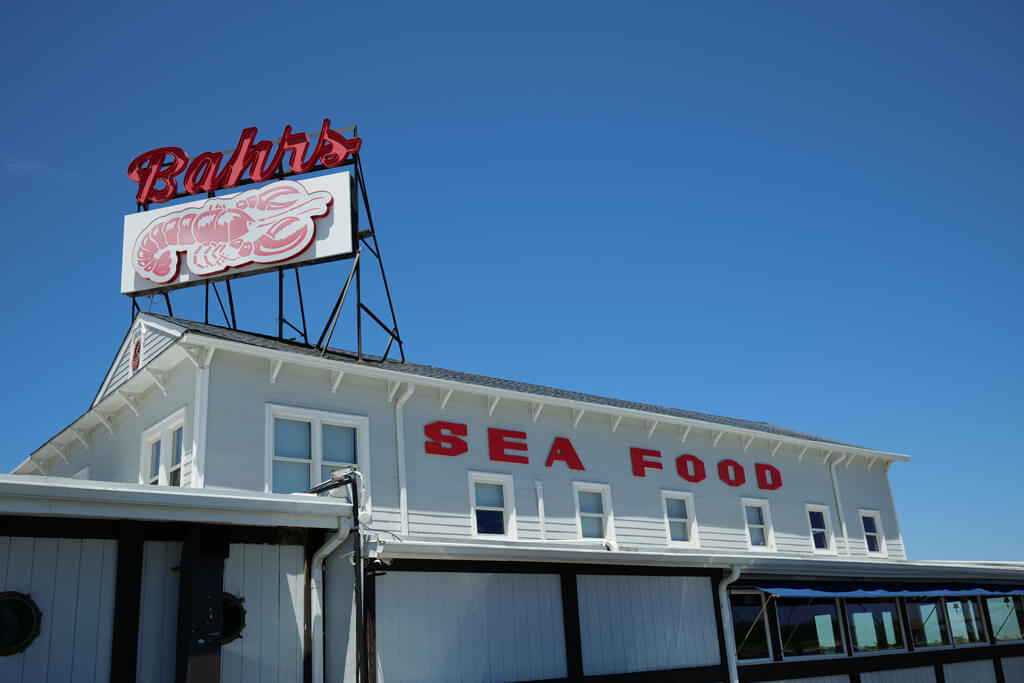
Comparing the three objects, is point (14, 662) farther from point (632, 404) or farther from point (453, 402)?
point (632, 404)

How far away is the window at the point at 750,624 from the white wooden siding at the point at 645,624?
841mm

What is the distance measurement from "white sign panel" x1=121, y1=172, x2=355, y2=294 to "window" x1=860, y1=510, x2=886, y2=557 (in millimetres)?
19318

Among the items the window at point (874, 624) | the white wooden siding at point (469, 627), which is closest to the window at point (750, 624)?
the window at point (874, 624)

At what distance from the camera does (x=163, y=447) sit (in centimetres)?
1825

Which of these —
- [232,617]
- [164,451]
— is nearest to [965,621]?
[232,617]

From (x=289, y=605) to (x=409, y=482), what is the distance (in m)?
7.24

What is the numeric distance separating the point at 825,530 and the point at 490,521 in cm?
1259

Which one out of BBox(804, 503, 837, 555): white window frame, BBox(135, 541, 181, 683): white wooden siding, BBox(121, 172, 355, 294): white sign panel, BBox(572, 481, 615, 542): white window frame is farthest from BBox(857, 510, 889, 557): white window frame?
BBox(135, 541, 181, 683): white wooden siding

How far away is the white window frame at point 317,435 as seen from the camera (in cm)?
1784

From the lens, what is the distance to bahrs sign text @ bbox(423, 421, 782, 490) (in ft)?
67.4

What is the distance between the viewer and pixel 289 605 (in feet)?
40.8

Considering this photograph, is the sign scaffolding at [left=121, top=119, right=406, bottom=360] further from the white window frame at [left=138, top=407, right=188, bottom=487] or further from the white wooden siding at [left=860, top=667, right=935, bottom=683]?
the white wooden siding at [left=860, top=667, right=935, bottom=683]

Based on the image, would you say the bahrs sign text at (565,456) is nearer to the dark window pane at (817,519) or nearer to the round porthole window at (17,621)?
the dark window pane at (817,519)

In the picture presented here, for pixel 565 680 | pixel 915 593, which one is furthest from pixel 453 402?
pixel 915 593
